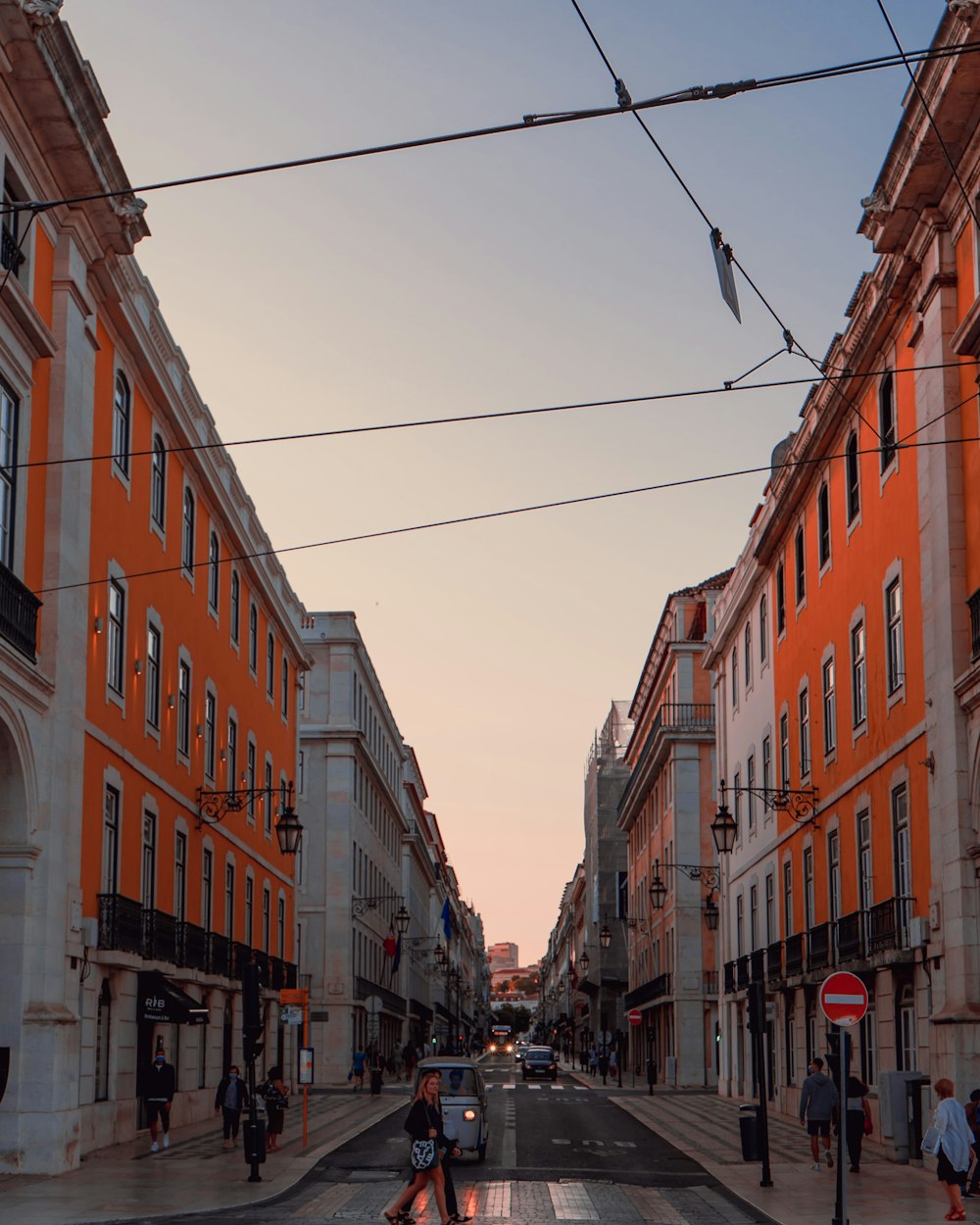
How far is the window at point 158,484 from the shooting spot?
32.2 m

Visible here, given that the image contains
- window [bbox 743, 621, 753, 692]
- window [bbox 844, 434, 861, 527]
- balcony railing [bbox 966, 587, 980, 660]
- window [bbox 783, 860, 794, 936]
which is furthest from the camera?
window [bbox 743, 621, 753, 692]

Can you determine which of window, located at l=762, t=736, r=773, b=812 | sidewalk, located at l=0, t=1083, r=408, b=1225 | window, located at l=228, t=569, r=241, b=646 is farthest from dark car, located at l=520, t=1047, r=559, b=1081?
sidewalk, located at l=0, t=1083, r=408, b=1225

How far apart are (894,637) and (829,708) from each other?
628 cm

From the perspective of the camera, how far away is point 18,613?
22.5 metres

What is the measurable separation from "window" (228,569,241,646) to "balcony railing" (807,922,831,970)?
16.1 metres

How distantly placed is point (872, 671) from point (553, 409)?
48.0 ft

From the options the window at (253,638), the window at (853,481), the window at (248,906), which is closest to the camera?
the window at (853,481)

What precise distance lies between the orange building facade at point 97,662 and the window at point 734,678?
16089mm

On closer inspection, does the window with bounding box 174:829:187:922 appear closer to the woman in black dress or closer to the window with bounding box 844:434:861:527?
the window with bounding box 844:434:861:527

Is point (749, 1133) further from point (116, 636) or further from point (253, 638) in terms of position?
point (253, 638)

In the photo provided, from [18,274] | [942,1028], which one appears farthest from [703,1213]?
[18,274]

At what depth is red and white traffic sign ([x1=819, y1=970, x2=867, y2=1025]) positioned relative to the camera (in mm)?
17086

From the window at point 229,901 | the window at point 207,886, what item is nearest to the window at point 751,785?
the window at point 229,901

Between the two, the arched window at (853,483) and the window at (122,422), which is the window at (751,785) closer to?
the arched window at (853,483)
